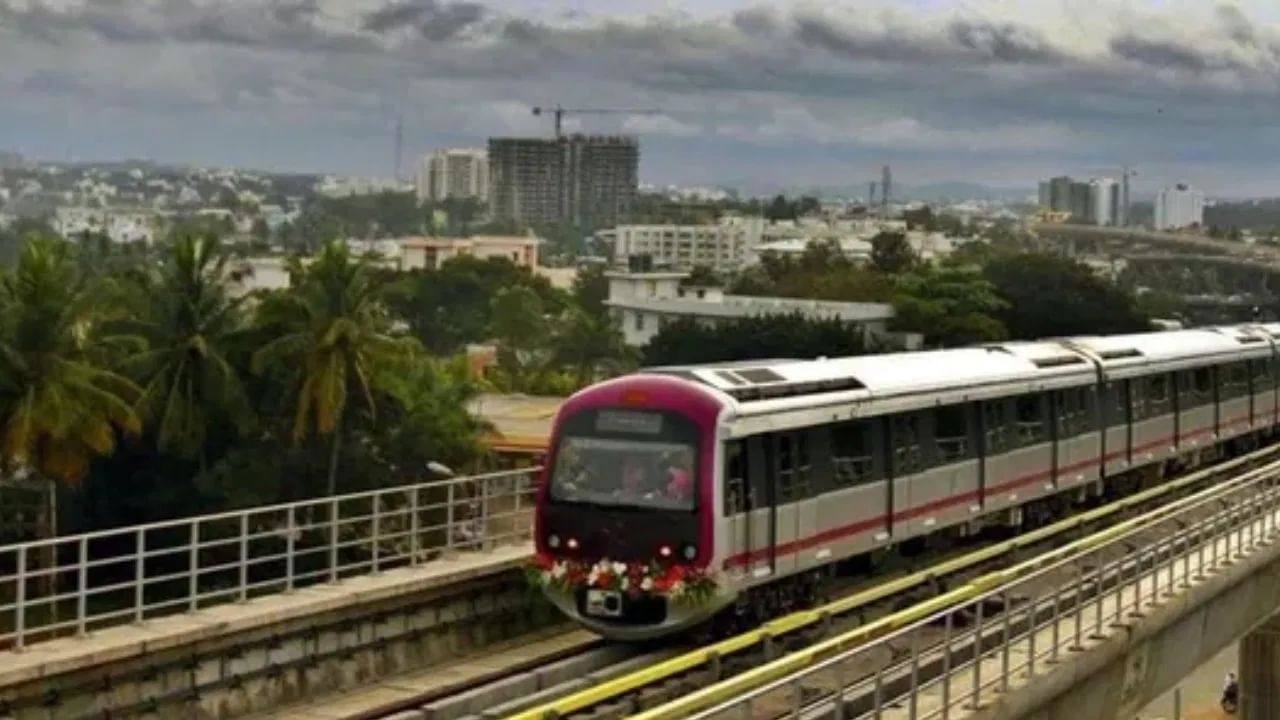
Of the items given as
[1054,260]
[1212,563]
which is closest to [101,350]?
[1212,563]

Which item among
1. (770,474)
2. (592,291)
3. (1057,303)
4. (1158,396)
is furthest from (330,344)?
(592,291)

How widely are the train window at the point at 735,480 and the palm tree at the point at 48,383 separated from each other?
20886 millimetres

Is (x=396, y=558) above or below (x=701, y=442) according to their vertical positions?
below

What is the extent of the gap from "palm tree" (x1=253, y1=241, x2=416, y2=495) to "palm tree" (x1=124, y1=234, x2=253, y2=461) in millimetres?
1088

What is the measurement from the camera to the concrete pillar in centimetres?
3138

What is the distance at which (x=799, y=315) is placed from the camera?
79688 mm

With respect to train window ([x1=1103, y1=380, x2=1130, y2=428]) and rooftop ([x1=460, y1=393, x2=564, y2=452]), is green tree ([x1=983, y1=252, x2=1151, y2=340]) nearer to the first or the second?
rooftop ([x1=460, y1=393, x2=564, y2=452])

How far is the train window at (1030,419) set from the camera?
25266 millimetres

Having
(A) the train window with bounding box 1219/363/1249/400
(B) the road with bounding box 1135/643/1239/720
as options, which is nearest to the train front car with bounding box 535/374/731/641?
(A) the train window with bounding box 1219/363/1249/400

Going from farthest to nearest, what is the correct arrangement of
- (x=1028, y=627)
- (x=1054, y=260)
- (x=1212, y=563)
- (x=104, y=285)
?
(x=1054, y=260), (x=104, y=285), (x=1212, y=563), (x=1028, y=627)

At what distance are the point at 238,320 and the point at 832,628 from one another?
28.1 m

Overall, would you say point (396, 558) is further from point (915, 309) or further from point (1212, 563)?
point (915, 309)

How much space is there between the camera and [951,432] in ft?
74.8

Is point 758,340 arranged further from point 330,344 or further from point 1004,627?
point 1004,627
